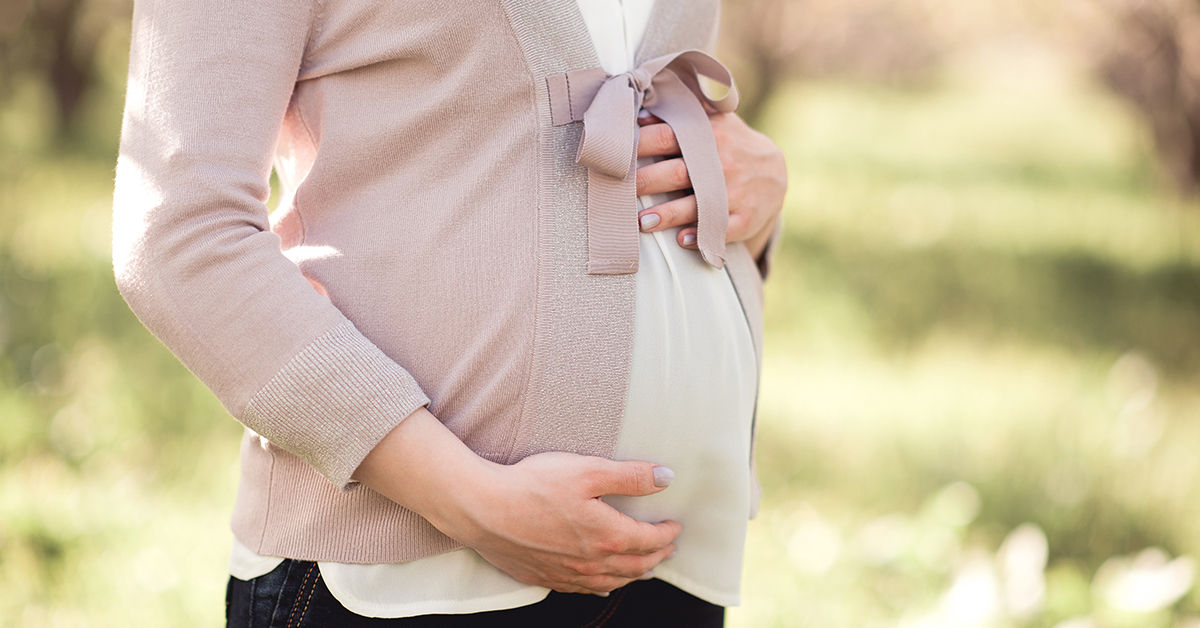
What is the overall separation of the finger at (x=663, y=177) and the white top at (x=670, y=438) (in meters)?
0.02

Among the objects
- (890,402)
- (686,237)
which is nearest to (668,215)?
(686,237)

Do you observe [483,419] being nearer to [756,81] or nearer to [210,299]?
[210,299]

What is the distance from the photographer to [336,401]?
0.91 m

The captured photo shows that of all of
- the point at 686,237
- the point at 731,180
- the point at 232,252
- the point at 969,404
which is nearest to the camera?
the point at 232,252

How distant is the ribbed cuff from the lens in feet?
2.99

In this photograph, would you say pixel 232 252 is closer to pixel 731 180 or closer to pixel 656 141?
pixel 656 141

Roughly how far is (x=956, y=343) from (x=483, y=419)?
412 centimetres

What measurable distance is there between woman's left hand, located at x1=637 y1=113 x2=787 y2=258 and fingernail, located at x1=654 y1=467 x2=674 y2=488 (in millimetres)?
244

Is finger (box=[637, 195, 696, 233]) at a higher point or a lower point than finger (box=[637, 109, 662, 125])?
lower

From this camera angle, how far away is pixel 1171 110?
8086 mm

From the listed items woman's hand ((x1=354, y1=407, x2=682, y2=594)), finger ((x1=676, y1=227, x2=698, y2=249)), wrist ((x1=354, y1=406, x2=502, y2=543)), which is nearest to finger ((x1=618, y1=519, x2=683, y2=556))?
woman's hand ((x1=354, y1=407, x2=682, y2=594))

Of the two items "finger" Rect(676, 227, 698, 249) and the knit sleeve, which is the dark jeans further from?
"finger" Rect(676, 227, 698, 249)

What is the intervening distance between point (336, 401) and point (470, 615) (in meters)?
0.26

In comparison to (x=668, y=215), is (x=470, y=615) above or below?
below
